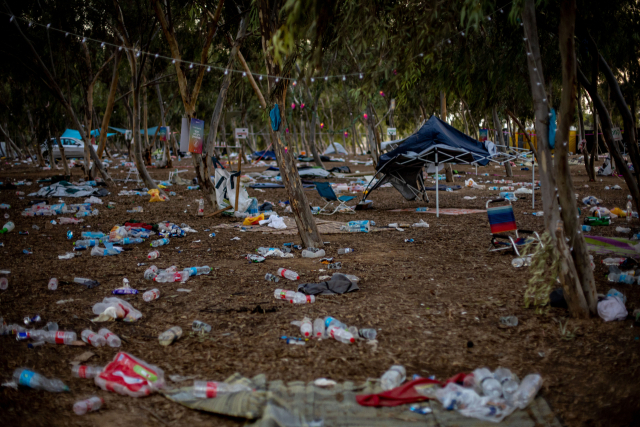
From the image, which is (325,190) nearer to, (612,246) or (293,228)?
(293,228)

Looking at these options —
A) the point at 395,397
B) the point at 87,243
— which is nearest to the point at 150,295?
the point at 395,397

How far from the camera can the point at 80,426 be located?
2.80 metres

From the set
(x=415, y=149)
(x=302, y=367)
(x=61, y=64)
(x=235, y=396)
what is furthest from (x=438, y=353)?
(x=61, y=64)

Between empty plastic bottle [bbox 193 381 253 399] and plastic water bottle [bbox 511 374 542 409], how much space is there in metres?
1.57

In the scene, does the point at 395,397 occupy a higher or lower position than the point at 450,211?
lower

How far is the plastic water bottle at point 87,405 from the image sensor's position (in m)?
2.93

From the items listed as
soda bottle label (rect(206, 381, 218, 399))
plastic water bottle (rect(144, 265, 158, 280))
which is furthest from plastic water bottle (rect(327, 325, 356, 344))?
plastic water bottle (rect(144, 265, 158, 280))

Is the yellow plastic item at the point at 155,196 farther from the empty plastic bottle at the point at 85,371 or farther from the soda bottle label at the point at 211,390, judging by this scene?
the soda bottle label at the point at 211,390

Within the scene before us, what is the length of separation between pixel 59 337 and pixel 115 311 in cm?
56

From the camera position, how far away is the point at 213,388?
3166 mm

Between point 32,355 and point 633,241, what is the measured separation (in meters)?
6.71

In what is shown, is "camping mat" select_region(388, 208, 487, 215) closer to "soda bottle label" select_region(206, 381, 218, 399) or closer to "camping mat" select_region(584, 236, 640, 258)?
"camping mat" select_region(584, 236, 640, 258)

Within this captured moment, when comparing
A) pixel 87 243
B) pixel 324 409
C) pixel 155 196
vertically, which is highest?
pixel 155 196

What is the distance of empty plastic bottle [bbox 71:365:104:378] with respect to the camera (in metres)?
3.40
